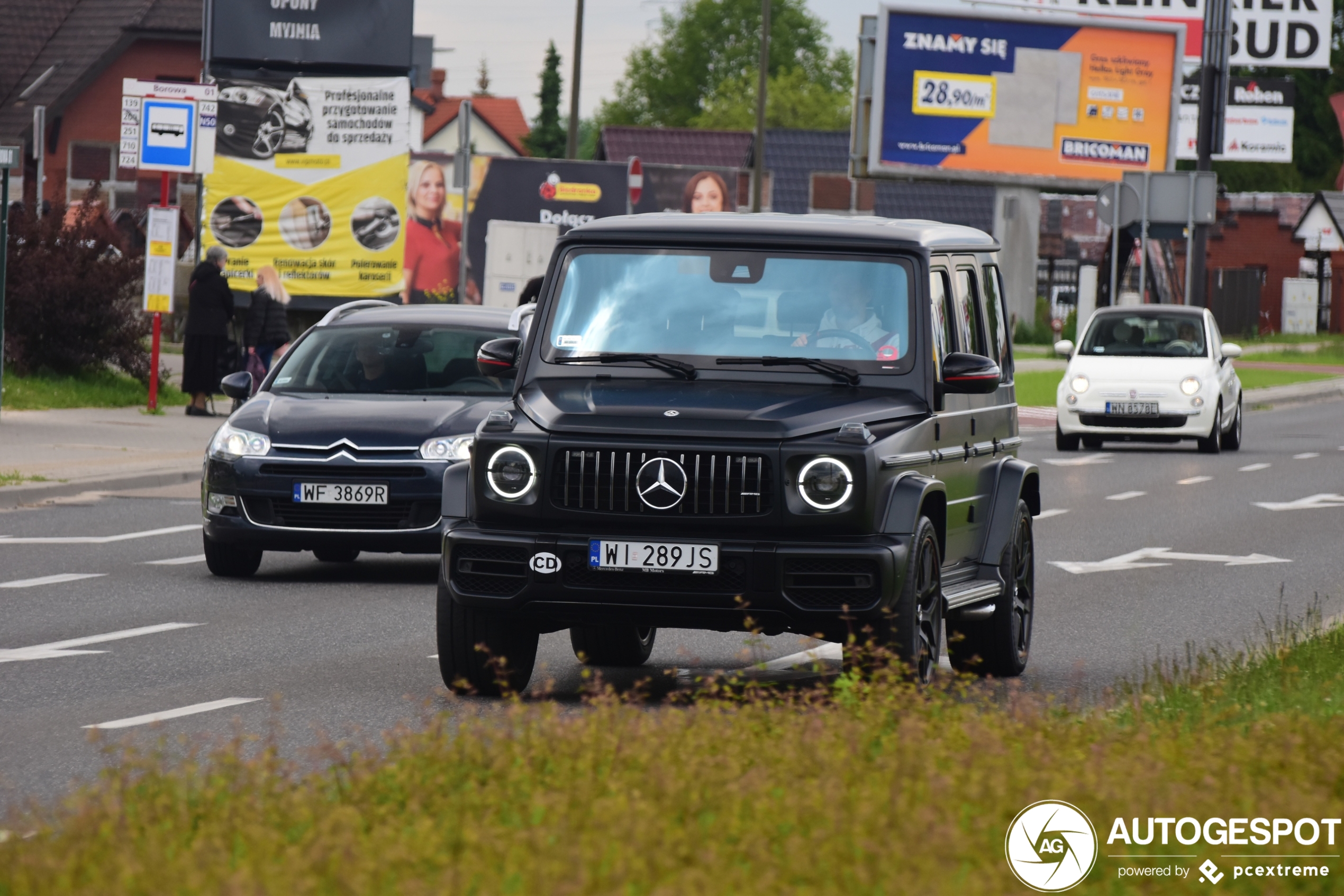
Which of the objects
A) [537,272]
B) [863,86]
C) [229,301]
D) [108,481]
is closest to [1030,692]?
[108,481]

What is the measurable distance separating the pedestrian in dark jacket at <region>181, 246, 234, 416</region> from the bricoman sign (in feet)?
72.7

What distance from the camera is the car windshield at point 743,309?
29.6ft

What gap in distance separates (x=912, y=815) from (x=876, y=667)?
2720mm

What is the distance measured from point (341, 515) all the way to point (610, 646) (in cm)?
340

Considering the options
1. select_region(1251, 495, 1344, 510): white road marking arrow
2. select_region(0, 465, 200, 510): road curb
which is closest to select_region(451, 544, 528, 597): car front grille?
select_region(0, 465, 200, 510): road curb

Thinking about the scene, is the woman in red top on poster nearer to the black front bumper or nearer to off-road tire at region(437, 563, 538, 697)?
off-road tire at region(437, 563, 538, 697)

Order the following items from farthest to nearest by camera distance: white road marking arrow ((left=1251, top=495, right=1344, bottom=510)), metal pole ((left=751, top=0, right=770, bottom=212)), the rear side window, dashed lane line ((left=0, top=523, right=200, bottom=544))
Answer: metal pole ((left=751, top=0, right=770, bottom=212))
white road marking arrow ((left=1251, top=495, right=1344, bottom=510))
dashed lane line ((left=0, top=523, right=200, bottom=544))
the rear side window

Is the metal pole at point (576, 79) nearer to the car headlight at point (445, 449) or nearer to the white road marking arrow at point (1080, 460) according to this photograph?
the white road marking arrow at point (1080, 460)

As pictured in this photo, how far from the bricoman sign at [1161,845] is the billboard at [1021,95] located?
51.2 metres

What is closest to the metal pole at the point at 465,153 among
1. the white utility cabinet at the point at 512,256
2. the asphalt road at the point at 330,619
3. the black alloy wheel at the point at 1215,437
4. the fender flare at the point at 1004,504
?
the black alloy wheel at the point at 1215,437

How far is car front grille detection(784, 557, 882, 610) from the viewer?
8.16 m

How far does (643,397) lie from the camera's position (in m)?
8.57

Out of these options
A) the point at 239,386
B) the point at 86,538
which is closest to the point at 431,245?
the point at 86,538

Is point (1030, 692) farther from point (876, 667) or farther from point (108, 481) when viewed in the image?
point (108, 481)
